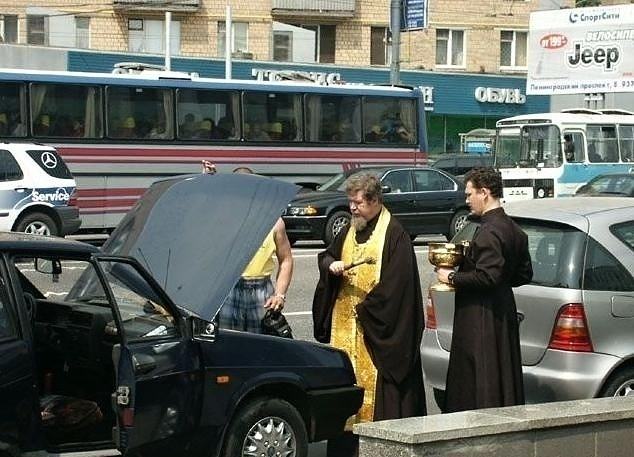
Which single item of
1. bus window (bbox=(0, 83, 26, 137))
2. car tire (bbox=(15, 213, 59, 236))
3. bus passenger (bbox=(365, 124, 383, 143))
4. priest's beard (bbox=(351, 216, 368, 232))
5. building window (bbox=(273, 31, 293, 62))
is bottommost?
car tire (bbox=(15, 213, 59, 236))

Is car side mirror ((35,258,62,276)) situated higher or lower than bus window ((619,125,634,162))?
lower

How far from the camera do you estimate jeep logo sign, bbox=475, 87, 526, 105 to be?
151 ft

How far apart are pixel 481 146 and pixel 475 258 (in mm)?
37384

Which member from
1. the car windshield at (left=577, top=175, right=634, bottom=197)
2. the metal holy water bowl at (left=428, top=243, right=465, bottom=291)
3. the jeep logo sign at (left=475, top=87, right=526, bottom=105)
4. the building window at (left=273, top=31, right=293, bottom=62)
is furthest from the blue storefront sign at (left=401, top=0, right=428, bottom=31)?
the metal holy water bowl at (left=428, top=243, right=465, bottom=291)

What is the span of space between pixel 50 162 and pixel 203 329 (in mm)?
13634

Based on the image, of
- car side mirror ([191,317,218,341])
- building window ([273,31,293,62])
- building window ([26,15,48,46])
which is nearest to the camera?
car side mirror ([191,317,218,341])

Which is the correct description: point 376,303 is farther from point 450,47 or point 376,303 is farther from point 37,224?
point 450,47

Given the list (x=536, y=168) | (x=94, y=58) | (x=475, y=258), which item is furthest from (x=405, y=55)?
(x=475, y=258)

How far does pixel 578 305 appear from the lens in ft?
24.4

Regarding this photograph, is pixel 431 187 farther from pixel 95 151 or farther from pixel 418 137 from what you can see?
pixel 95 151

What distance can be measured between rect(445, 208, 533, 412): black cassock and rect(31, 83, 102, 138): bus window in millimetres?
16250

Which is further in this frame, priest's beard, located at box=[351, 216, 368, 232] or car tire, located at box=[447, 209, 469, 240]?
car tire, located at box=[447, 209, 469, 240]

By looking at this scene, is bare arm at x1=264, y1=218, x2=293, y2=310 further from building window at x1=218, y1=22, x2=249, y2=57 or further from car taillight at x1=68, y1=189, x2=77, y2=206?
building window at x1=218, y1=22, x2=249, y2=57

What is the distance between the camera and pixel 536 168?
1152 inches
